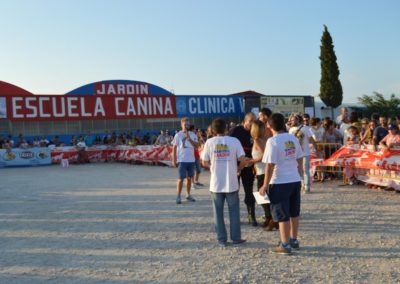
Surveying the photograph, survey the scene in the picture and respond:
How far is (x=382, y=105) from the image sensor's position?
47.1m

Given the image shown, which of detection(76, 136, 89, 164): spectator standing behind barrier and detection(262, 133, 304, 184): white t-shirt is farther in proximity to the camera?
detection(76, 136, 89, 164): spectator standing behind barrier

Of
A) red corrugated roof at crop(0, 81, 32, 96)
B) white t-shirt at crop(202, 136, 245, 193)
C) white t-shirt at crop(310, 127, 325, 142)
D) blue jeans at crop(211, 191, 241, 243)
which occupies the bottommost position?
blue jeans at crop(211, 191, 241, 243)

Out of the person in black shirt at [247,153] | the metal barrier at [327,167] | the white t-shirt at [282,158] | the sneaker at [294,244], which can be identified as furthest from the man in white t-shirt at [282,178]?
the metal barrier at [327,167]

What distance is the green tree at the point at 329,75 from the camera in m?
41.9

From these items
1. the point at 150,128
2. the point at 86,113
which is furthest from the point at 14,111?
the point at 150,128

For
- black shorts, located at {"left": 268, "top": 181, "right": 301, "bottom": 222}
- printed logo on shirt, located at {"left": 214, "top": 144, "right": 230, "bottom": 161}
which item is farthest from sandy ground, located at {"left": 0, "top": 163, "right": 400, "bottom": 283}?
printed logo on shirt, located at {"left": 214, "top": 144, "right": 230, "bottom": 161}

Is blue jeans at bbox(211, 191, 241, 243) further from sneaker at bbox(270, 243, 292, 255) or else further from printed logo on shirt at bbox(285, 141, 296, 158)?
printed logo on shirt at bbox(285, 141, 296, 158)

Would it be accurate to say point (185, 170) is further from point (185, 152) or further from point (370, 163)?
point (370, 163)

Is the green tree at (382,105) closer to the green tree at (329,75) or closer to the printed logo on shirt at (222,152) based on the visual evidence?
the green tree at (329,75)

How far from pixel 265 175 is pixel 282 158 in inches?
11.1

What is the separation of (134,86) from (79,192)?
2602 cm

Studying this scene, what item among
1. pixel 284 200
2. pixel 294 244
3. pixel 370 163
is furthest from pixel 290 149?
pixel 370 163

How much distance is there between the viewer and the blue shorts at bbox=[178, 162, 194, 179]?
894 centimetres

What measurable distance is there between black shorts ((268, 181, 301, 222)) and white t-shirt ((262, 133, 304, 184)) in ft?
0.23
